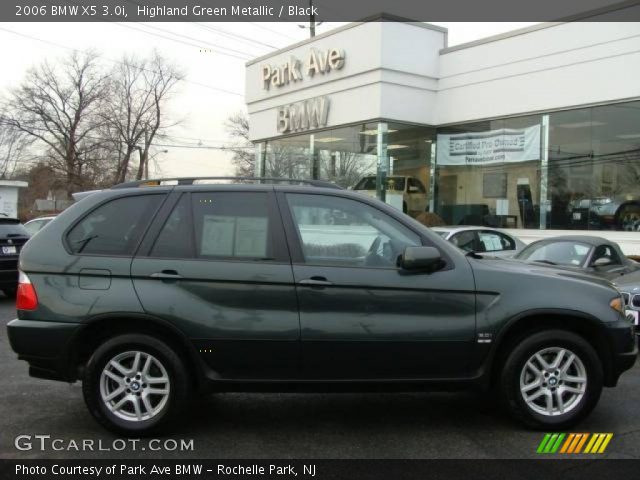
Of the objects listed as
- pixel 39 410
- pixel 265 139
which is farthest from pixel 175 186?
pixel 265 139

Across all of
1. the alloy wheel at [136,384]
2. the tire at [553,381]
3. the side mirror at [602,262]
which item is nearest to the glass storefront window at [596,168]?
the side mirror at [602,262]

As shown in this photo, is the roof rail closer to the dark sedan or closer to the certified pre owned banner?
the dark sedan

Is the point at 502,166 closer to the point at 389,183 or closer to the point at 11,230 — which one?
the point at 389,183

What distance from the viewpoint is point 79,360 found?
4.45m

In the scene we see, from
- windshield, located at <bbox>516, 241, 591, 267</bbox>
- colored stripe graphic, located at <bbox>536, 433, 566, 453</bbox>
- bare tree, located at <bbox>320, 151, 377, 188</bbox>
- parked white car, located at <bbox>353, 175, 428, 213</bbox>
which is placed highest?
bare tree, located at <bbox>320, 151, 377, 188</bbox>

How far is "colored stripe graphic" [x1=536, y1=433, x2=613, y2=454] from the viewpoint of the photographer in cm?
416

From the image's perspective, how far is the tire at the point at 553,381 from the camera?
14.4 feet

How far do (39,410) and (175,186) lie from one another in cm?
219

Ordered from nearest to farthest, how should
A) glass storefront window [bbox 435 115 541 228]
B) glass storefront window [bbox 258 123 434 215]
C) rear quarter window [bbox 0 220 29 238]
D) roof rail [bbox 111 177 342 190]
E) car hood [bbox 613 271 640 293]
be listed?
roof rail [bbox 111 177 342 190] < car hood [bbox 613 271 640 293] < rear quarter window [bbox 0 220 29 238] < glass storefront window [bbox 435 115 541 228] < glass storefront window [bbox 258 123 434 215]

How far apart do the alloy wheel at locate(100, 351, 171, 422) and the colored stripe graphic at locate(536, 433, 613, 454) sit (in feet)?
8.66

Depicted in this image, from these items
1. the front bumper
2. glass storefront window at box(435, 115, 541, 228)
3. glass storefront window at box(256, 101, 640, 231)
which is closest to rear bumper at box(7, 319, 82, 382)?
the front bumper

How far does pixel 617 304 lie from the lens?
454 centimetres

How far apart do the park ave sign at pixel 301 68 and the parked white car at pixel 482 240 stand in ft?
28.9

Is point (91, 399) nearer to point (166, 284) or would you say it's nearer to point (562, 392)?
point (166, 284)
